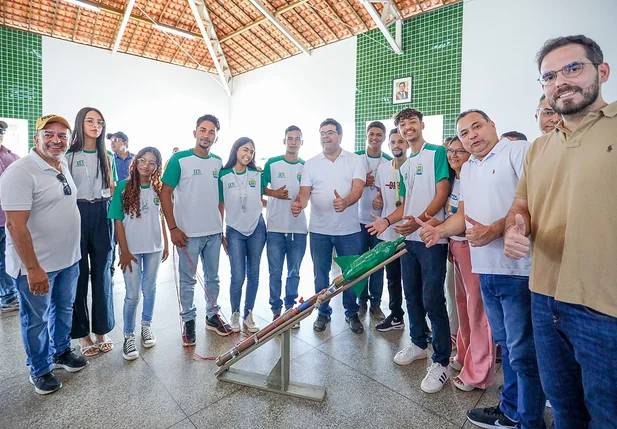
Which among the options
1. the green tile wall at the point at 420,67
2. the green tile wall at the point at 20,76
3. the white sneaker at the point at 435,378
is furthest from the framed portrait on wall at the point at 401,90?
the green tile wall at the point at 20,76

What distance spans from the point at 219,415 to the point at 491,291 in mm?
1489

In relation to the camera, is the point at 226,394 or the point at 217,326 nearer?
the point at 226,394

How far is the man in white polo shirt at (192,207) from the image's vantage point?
236cm

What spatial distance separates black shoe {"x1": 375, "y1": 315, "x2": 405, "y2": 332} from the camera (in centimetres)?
267

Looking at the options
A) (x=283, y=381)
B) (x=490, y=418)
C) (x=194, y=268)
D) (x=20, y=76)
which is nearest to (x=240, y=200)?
(x=194, y=268)

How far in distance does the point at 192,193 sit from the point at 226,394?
4.53ft

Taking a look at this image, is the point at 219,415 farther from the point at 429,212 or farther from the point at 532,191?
the point at 532,191

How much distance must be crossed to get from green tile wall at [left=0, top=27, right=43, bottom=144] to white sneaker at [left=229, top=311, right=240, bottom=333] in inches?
289

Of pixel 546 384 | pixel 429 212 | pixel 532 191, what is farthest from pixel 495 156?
pixel 546 384

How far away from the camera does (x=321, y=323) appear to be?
2.69m

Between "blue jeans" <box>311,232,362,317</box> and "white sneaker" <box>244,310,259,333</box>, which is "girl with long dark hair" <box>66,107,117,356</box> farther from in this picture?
"blue jeans" <box>311,232,362,317</box>

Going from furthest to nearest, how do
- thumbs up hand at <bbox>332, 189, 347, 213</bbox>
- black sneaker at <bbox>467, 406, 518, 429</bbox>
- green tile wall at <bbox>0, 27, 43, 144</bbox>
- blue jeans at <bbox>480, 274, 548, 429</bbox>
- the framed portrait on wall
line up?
1. green tile wall at <bbox>0, 27, 43, 144</bbox>
2. the framed portrait on wall
3. thumbs up hand at <bbox>332, 189, 347, 213</bbox>
4. black sneaker at <bbox>467, 406, 518, 429</bbox>
5. blue jeans at <bbox>480, 274, 548, 429</bbox>

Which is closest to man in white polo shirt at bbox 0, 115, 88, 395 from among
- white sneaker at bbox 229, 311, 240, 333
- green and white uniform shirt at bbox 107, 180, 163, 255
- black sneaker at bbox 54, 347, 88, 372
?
black sneaker at bbox 54, 347, 88, 372

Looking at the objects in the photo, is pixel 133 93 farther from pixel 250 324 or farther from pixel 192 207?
pixel 250 324
